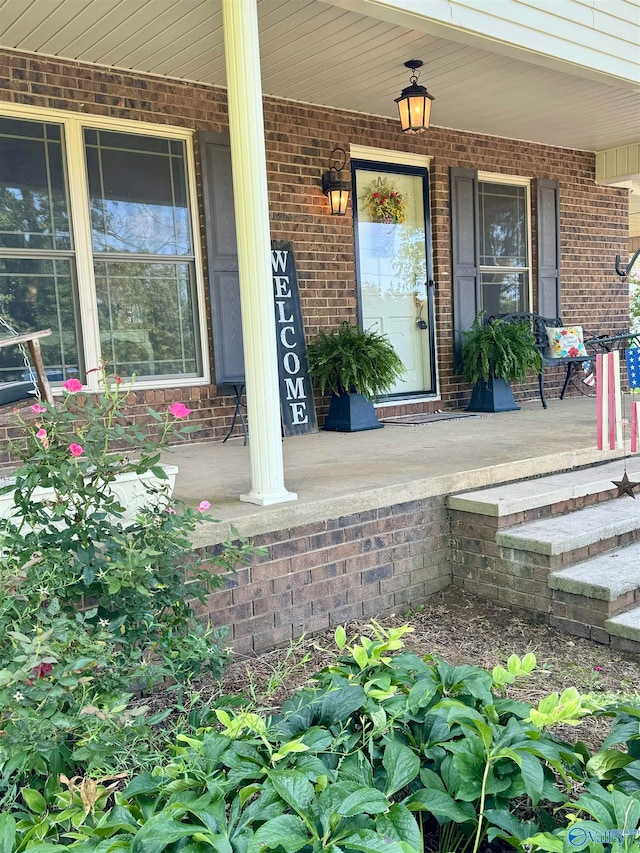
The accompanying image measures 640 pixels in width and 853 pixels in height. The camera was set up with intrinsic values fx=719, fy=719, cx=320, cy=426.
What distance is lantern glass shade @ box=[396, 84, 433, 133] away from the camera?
4609mm

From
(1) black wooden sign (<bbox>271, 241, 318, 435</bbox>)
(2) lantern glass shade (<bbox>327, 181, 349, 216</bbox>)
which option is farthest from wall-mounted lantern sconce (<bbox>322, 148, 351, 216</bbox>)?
(1) black wooden sign (<bbox>271, 241, 318, 435</bbox>)

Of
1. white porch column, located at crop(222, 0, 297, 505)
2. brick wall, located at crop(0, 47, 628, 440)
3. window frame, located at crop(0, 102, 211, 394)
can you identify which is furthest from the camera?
brick wall, located at crop(0, 47, 628, 440)

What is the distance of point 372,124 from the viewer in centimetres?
575

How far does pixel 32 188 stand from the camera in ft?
13.9

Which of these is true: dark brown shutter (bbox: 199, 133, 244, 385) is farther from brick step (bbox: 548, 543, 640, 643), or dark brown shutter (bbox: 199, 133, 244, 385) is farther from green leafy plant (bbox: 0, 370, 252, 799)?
green leafy plant (bbox: 0, 370, 252, 799)

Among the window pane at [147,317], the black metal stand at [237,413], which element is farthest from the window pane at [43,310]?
the black metal stand at [237,413]

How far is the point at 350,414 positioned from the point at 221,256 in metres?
1.44

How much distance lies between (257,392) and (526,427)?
8.81 ft

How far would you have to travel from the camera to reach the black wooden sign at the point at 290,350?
516cm

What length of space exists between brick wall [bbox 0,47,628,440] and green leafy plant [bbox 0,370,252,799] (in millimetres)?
2746

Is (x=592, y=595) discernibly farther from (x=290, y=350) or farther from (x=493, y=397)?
(x=493, y=397)

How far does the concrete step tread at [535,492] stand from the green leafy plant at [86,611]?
4.62 feet

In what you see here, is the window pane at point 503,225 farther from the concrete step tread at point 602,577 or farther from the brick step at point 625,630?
the brick step at point 625,630

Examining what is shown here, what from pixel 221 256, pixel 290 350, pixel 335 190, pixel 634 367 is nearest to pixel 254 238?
pixel 634 367
